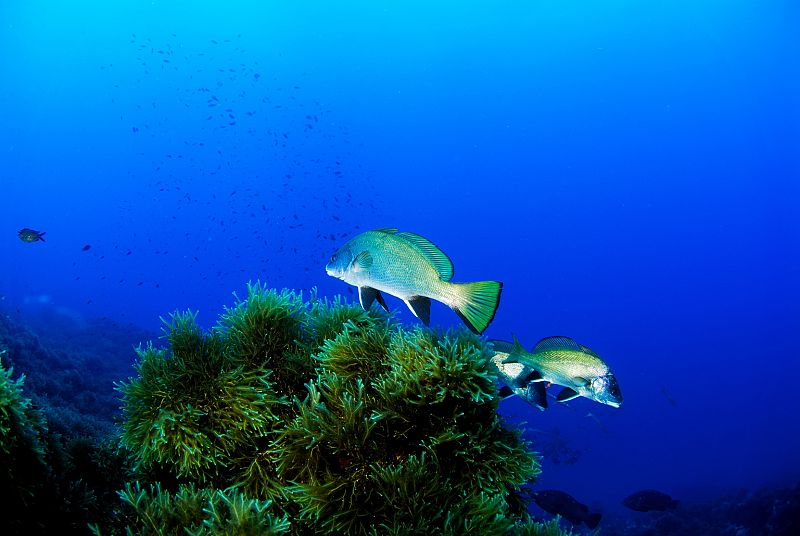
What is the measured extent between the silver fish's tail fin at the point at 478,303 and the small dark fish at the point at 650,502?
1229 cm

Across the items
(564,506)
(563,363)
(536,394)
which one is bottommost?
(536,394)

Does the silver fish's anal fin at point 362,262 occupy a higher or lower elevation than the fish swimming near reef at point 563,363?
higher

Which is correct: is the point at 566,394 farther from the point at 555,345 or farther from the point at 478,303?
the point at 478,303

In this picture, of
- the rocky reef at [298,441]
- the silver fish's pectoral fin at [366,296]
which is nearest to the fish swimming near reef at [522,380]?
the rocky reef at [298,441]

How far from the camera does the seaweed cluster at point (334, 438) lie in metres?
2.76

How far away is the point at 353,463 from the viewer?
295 cm

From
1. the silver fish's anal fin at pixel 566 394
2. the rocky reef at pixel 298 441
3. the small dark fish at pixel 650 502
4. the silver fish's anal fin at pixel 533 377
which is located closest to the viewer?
the rocky reef at pixel 298 441

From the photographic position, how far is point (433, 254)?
3652 mm

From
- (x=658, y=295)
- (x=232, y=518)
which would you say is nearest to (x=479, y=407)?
(x=232, y=518)

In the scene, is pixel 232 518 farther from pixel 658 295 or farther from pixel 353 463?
pixel 658 295

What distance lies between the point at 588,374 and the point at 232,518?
11.0ft

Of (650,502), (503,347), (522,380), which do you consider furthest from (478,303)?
(650,502)

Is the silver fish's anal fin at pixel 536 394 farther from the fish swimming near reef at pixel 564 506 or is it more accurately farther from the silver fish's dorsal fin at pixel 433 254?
the fish swimming near reef at pixel 564 506

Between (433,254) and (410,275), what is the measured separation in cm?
26
